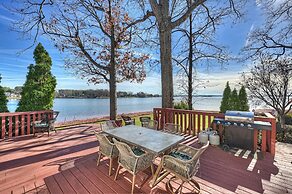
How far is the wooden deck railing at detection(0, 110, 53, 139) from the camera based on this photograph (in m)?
4.85

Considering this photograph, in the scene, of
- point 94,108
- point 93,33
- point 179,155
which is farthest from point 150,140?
point 94,108

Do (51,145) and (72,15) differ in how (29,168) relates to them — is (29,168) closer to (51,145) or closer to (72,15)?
(51,145)

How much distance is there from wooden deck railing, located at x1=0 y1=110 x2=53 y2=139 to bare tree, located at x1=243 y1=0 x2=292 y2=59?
999 centimetres

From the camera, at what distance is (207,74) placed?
32.4ft

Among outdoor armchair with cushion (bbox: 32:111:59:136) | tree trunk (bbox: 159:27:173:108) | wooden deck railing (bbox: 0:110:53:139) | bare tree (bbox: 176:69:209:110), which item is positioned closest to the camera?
wooden deck railing (bbox: 0:110:53:139)

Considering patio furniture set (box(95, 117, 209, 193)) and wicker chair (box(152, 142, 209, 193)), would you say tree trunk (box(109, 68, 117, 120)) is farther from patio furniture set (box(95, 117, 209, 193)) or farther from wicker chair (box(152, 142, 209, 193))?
wicker chair (box(152, 142, 209, 193))

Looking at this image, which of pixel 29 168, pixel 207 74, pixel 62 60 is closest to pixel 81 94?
pixel 62 60

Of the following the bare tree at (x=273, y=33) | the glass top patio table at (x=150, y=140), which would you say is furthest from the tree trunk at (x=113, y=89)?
the bare tree at (x=273, y=33)

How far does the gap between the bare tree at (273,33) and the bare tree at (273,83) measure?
1.53 feet

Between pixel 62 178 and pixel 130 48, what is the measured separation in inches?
263

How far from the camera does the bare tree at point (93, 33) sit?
6.19 metres

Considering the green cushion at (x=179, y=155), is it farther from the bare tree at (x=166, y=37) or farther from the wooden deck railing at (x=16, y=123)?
the wooden deck railing at (x=16, y=123)

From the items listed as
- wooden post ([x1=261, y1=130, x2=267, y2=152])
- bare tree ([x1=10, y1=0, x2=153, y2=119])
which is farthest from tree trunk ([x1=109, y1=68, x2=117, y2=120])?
wooden post ([x1=261, y1=130, x2=267, y2=152])

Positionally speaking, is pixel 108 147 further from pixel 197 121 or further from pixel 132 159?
pixel 197 121
